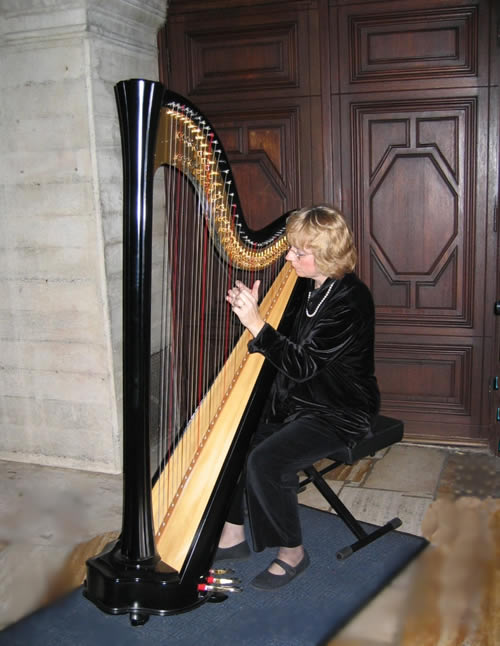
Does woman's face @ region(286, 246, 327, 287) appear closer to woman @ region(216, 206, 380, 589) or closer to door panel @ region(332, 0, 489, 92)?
woman @ region(216, 206, 380, 589)

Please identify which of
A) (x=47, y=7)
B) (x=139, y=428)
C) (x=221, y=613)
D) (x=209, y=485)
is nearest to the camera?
(x=139, y=428)

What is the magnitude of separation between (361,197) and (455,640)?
2333mm

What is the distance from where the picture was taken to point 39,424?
13.1 feet

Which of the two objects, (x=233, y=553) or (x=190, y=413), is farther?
(x=233, y=553)

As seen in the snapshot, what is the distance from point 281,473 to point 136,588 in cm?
73

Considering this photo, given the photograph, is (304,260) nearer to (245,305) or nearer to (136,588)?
(245,305)

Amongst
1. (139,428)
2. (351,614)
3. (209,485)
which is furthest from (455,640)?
(139,428)

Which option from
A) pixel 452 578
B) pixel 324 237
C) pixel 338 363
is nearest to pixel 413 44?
pixel 324 237

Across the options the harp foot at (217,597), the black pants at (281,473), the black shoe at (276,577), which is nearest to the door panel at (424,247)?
the black pants at (281,473)

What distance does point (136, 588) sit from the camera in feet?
6.60

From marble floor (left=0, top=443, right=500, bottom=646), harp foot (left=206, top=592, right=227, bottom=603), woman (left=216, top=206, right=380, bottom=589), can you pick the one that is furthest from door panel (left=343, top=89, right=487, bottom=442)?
harp foot (left=206, top=592, right=227, bottom=603)

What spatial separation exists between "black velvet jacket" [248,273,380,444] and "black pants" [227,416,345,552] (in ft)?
0.26

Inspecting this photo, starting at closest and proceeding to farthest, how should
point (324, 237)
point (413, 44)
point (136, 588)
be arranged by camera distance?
point (136, 588) → point (324, 237) → point (413, 44)

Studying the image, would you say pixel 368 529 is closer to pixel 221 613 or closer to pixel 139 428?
pixel 221 613
